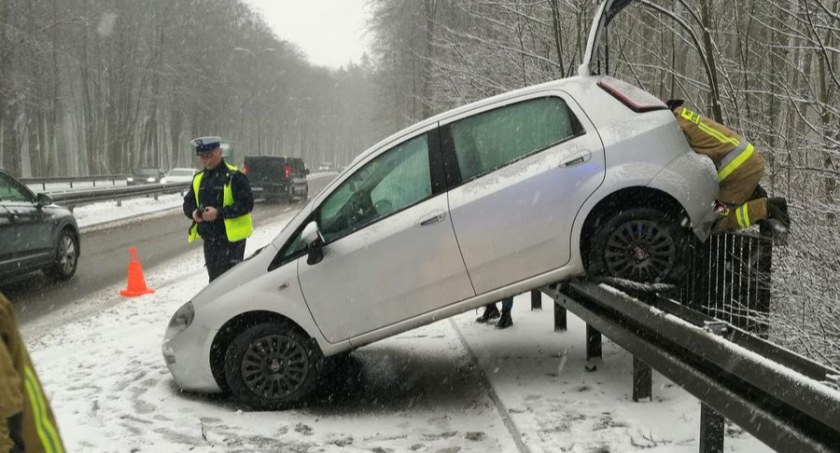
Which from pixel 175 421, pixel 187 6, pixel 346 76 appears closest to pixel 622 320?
pixel 175 421

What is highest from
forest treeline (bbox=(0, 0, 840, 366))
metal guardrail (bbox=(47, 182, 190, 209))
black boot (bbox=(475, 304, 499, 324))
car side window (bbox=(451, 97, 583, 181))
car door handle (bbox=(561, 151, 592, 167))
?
forest treeline (bbox=(0, 0, 840, 366))

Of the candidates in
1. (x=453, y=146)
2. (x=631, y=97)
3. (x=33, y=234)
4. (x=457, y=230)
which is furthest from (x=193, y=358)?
(x=33, y=234)

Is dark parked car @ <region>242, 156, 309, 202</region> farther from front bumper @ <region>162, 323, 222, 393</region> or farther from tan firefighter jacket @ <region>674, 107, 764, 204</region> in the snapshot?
tan firefighter jacket @ <region>674, 107, 764, 204</region>

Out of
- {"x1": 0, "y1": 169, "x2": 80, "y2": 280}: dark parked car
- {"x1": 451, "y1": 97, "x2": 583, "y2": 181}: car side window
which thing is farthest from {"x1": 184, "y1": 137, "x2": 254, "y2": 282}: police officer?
{"x1": 0, "y1": 169, "x2": 80, "y2": 280}: dark parked car

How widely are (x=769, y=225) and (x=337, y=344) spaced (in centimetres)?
321

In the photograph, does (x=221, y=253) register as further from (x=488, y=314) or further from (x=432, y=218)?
(x=488, y=314)

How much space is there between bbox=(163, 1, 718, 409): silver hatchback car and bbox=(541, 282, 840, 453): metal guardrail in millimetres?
494

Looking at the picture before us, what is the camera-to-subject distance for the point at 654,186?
4.75 m

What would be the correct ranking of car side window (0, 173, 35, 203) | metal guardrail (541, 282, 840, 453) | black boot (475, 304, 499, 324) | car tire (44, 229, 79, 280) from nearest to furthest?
metal guardrail (541, 282, 840, 453) < black boot (475, 304, 499, 324) < car side window (0, 173, 35, 203) < car tire (44, 229, 79, 280)

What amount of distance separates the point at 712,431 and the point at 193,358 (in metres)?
3.65

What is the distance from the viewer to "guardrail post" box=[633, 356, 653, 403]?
15.6 ft

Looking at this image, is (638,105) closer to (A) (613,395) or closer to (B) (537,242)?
(B) (537,242)

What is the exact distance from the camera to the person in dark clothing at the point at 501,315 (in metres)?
7.35

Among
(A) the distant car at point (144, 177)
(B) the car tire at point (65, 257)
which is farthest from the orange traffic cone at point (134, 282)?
(A) the distant car at point (144, 177)
